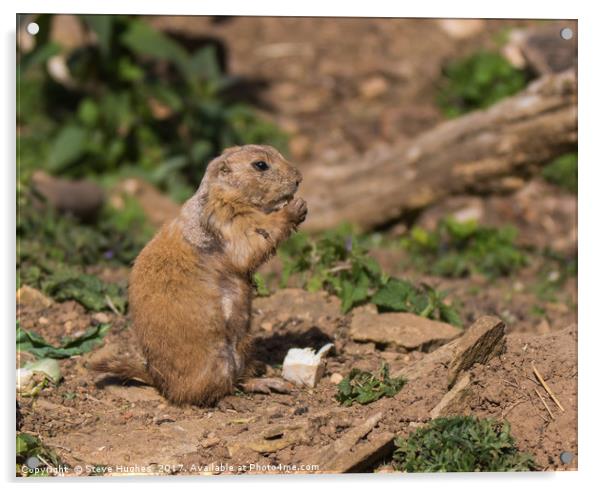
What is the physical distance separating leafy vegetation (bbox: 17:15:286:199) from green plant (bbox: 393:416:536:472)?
5705mm

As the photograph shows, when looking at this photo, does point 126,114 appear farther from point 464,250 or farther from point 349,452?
point 349,452

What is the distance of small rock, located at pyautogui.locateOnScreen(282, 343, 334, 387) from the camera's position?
5730mm

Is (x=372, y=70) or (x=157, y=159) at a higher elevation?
(x=372, y=70)

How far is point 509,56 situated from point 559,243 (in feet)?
8.94

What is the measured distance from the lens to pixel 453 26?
12367 millimetres

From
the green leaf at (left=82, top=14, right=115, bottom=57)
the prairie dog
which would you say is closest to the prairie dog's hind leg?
the prairie dog

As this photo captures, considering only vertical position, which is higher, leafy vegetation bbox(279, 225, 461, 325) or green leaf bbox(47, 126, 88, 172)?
green leaf bbox(47, 126, 88, 172)

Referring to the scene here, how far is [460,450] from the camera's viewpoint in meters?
4.83

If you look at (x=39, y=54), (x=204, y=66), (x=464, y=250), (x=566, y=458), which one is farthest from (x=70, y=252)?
(x=566, y=458)

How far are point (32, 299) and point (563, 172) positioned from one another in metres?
6.05

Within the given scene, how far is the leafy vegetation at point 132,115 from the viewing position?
10127mm

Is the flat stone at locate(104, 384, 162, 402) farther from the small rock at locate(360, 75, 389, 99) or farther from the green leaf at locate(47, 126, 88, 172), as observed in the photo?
the small rock at locate(360, 75, 389, 99)
